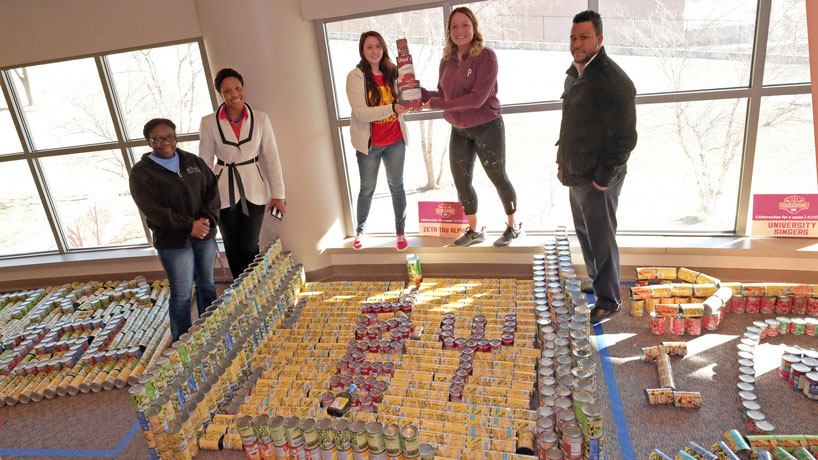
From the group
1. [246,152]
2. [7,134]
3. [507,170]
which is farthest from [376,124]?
[7,134]

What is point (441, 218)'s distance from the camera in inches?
175

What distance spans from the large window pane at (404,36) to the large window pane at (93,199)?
2.38 metres

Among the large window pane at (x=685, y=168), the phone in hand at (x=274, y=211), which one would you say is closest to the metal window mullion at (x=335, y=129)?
the phone in hand at (x=274, y=211)

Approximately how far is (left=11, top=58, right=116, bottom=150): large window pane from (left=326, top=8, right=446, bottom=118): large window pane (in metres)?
A: 2.27

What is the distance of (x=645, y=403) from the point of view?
267 centimetres

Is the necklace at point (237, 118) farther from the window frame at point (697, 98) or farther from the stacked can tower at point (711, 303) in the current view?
the stacked can tower at point (711, 303)

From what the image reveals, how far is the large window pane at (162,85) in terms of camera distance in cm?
449

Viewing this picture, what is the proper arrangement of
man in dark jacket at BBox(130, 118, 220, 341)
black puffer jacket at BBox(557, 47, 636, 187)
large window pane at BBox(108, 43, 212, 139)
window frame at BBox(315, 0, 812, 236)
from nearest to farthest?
1. black puffer jacket at BBox(557, 47, 636, 187)
2. man in dark jacket at BBox(130, 118, 220, 341)
3. window frame at BBox(315, 0, 812, 236)
4. large window pane at BBox(108, 43, 212, 139)

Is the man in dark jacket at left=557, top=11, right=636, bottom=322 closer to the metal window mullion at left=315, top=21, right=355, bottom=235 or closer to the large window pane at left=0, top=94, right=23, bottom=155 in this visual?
the metal window mullion at left=315, top=21, right=355, bottom=235

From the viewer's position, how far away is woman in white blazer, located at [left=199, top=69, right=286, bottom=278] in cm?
358

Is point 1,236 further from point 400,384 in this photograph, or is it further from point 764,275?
point 764,275

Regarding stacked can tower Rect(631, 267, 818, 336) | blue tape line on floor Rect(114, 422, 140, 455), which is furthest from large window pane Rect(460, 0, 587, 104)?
blue tape line on floor Rect(114, 422, 140, 455)

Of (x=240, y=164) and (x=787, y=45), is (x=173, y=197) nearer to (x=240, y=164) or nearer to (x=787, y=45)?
(x=240, y=164)

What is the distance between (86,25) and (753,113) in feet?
17.6
